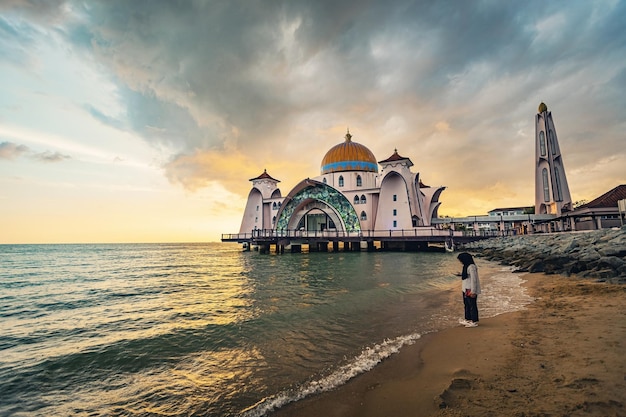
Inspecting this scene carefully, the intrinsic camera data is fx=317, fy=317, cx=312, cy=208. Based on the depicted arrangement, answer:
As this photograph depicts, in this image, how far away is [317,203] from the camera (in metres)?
46.2

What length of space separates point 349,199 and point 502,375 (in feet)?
134

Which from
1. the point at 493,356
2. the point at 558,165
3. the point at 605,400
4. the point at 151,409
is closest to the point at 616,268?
the point at 493,356

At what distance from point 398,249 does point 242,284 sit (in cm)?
2667

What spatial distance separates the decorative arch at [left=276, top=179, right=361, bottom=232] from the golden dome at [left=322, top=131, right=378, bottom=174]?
18.4 ft

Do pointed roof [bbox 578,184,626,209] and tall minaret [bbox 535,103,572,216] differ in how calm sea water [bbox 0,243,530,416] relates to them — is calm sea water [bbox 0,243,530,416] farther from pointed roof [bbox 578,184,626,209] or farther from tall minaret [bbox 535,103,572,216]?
tall minaret [bbox 535,103,572,216]

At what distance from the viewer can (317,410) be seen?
3.36 metres

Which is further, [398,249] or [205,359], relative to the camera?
[398,249]

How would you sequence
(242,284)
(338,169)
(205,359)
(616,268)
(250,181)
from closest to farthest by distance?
(205,359), (616,268), (242,284), (338,169), (250,181)

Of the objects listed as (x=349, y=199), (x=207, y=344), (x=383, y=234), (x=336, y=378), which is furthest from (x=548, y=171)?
(x=207, y=344)

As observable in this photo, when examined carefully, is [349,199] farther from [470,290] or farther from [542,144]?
[470,290]

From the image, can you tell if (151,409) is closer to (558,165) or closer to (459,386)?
(459,386)

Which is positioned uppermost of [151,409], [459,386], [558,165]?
[558,165]

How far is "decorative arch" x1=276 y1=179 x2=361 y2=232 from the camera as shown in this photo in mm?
41703

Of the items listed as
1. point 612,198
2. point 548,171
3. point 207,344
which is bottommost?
point 207,344
